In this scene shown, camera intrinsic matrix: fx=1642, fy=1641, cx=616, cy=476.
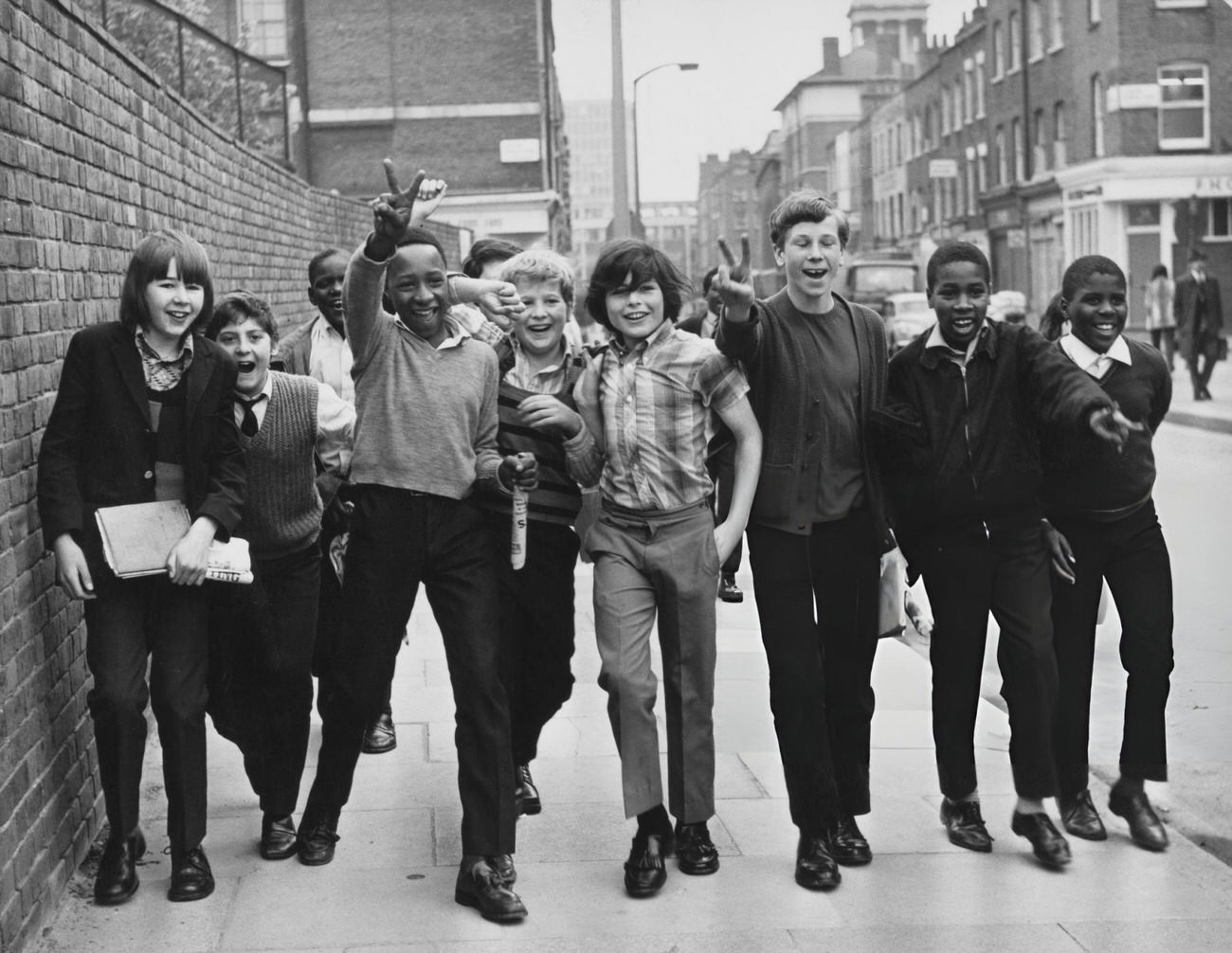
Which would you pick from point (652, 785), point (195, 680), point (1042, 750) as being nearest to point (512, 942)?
point (652, 785)

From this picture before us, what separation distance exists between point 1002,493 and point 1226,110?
40.9 meters

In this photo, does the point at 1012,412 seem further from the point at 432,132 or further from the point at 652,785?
the point at 432,132

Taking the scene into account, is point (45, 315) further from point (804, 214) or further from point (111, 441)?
point (804, 214)

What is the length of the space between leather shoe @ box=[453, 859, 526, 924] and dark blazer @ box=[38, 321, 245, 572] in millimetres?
1184

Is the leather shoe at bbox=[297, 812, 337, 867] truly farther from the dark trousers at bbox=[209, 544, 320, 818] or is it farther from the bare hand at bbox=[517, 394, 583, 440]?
the bare hand at bbox=[517, 394, 583, 440]

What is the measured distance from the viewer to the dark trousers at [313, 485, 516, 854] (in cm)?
466

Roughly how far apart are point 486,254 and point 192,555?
9.13 feet

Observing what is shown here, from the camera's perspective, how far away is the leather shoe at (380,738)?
641 cm

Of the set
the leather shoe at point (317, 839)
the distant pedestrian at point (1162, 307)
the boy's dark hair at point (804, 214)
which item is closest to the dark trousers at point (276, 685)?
the leather shoe at point (317, 839)

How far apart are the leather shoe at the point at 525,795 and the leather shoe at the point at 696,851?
0.82 meters

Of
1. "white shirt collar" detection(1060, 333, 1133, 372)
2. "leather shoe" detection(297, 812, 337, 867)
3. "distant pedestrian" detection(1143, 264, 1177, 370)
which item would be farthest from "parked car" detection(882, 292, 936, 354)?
"leather shoe" detection(297, 812, 337, 867)

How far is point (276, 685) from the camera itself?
5133 mm

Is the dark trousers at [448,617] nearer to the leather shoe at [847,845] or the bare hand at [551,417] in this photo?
the bare hand at [551,417]

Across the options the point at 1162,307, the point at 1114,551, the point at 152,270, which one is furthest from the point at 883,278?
the point at 152,270
